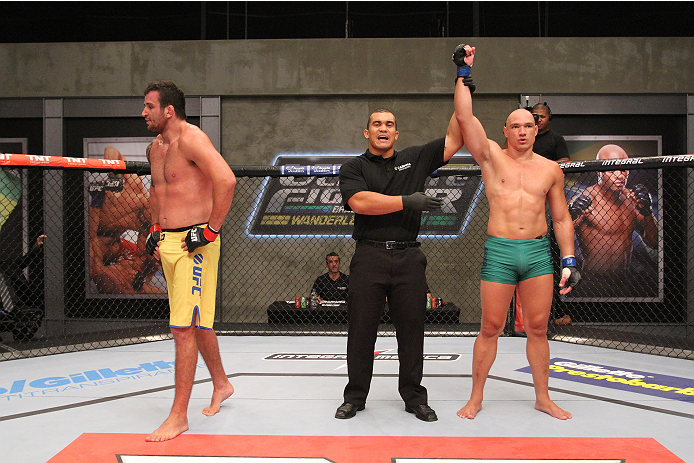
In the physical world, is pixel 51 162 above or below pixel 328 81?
below

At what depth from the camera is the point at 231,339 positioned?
178 inches

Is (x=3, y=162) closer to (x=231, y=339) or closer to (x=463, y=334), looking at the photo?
(x=231, y=339)

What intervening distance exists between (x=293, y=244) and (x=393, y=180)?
4190mm

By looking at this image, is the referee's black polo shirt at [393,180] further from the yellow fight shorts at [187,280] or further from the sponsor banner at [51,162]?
the sponsor banner at [51,162]

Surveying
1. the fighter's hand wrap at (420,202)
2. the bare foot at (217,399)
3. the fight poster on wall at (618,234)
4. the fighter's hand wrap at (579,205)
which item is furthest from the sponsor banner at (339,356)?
the fighter's hand wrap at (579,205)

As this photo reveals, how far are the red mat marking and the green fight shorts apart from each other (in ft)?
2.43

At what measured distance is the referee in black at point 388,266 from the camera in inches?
97.8

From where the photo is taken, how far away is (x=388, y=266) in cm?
248

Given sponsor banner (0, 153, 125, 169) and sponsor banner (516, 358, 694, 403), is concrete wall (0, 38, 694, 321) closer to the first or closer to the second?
sponsor banner (0, 153, 125, 169)

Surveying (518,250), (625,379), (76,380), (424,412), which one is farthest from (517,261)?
(76,380)

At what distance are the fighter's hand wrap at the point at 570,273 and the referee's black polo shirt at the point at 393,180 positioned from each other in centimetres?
75

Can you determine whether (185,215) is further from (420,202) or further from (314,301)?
(314,301)

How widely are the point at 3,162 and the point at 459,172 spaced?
3.42 metres

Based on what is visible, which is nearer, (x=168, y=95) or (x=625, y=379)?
(x=168, y=95)
